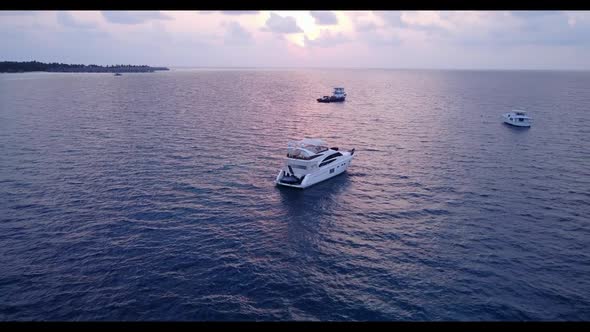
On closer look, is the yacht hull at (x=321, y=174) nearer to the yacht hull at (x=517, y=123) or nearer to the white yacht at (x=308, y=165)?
the white yacht at (x=308, y=165)

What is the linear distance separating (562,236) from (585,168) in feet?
95.9

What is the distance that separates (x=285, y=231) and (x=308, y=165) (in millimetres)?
15150

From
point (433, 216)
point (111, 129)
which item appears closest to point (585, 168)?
point (433, 216)

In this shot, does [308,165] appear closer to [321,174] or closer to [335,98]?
[321,174]

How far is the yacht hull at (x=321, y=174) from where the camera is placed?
167 ft

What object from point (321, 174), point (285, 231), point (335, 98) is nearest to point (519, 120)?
point (321, 174)

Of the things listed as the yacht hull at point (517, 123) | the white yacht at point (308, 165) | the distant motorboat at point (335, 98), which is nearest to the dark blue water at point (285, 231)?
the white yacht at point (308, 165)

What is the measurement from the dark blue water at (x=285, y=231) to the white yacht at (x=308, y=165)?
1663mm

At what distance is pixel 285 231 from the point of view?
39.0 m

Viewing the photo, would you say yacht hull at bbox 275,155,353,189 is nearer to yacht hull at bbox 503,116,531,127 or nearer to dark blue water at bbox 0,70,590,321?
dark blue water at bbox 0,70,590,321

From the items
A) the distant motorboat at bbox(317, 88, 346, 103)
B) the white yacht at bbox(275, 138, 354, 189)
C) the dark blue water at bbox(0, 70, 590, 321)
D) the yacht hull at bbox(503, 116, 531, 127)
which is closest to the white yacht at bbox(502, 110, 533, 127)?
the yacht hull at bbox(503, 116, 531, 127)

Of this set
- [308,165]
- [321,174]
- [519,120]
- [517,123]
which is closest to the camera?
[308,165]

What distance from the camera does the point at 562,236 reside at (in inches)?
1473

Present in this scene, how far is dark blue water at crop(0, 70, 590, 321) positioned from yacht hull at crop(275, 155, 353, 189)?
1.18 meters
